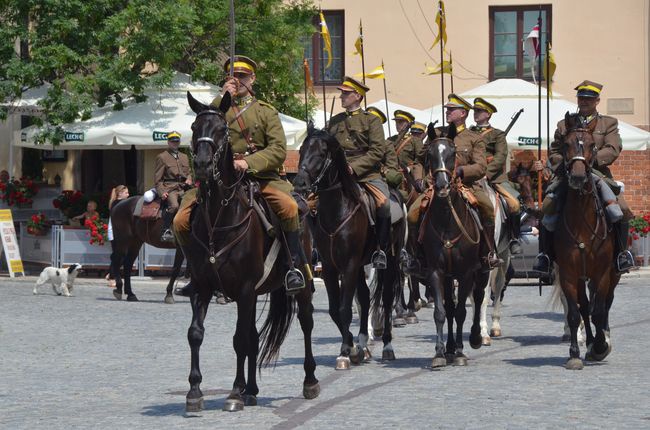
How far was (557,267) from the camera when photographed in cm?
1644

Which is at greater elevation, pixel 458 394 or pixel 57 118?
pixel 57 118

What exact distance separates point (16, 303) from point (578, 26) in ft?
55.3

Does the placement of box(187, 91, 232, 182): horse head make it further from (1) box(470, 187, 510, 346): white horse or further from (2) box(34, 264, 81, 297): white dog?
(2) box(34, 264, 81, 297): white dog

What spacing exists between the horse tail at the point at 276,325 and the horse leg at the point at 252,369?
0.48ft

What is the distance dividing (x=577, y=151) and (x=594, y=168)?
3.54ft

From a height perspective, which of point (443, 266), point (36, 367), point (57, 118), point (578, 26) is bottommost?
point (36, 367)

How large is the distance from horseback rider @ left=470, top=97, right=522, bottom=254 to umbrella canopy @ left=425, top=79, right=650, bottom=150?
1000cm

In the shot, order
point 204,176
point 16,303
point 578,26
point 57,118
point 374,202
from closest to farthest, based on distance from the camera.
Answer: point 204,176 < point 374,202 < point 16,303 < point 57,118 < point 578,26

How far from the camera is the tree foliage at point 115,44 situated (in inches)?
1159

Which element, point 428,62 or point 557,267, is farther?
point 428,62

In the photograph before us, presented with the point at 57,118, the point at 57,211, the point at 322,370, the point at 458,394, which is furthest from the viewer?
the point at 57,211

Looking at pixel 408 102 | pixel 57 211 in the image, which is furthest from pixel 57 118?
pixel 408 102

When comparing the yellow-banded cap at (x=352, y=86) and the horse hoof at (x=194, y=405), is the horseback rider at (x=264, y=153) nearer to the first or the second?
the horse hoof at (x=194, y=405)

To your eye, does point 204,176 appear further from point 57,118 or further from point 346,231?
point 57,118
